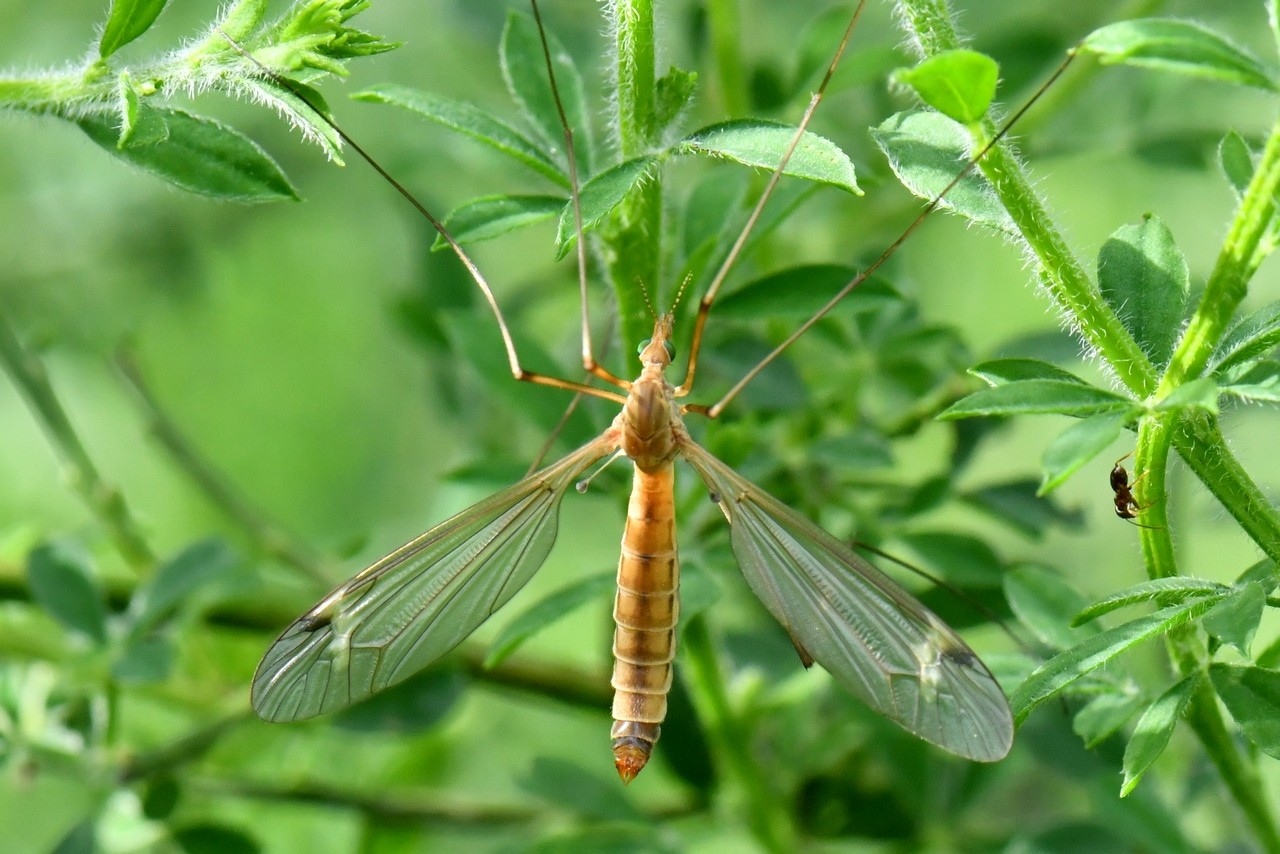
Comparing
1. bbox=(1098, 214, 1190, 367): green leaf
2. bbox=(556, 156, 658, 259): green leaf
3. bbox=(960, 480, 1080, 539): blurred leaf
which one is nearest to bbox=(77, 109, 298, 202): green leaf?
bbox=(556, 156, 658, 259): green leaf

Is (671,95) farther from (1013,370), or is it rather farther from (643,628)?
(643,628)

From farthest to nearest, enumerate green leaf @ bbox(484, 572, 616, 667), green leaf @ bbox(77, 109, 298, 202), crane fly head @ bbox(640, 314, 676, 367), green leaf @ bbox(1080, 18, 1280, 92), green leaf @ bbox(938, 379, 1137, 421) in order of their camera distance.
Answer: crane fly head @ bbox(640, 314, 676, 367)
green leaf @ bbox(484, 572, 616, 667)
green leaf @ bbox(77, 109, 298, 202)
green leaf @ bbox(938, 379, 1137, 421)
green leaf @ bbox(1080, 18, 1280, 92)

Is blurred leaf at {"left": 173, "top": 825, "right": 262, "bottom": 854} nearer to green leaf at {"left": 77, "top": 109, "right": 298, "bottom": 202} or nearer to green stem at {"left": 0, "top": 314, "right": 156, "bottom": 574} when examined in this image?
green stem at {"left": 0, "top": 314, "right": 156, "bottom": 574}

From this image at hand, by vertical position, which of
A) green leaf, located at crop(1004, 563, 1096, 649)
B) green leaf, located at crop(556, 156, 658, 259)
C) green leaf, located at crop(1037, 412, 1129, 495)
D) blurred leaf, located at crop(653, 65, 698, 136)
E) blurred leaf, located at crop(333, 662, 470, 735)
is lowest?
blurred leaf, located at crop(333, 662, 470, 735)

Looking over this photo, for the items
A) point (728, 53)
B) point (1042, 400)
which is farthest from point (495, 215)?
A: point (728, 53)

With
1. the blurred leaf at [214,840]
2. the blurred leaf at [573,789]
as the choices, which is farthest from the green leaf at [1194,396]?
the blurred leaf at [214,840]

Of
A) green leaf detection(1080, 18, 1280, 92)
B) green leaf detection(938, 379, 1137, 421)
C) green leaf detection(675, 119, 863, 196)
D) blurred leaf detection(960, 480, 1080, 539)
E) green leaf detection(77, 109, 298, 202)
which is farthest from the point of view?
blurred leaf detection(960, 480, 1080, 539)

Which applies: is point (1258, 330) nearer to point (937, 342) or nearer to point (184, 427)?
point (937, 342)

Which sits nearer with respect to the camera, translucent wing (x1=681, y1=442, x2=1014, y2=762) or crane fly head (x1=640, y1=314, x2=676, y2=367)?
translucent wing (x1=681, y1=442, x2=1014, y2=762)
